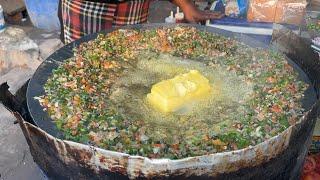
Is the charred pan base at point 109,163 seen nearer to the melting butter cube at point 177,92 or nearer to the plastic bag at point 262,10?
the melting butter cube at point 177,92

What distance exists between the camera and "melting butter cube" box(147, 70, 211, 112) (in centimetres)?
269

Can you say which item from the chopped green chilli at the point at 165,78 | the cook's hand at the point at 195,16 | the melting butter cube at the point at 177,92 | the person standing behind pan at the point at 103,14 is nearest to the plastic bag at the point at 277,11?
the person standing behind pan at the point at 103,14

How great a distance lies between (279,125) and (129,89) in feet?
3.35

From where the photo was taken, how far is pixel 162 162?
2105 mm

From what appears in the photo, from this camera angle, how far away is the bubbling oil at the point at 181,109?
101 inches

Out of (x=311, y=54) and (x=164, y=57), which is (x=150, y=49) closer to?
(x=164, y=57)

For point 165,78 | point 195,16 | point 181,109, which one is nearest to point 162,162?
point 181,109

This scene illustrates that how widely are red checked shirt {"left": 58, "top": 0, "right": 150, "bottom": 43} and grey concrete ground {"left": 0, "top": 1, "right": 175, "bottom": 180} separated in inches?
33.5

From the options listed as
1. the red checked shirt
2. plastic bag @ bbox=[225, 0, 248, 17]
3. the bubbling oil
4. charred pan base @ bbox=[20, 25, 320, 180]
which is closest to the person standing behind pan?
the red checked shirt

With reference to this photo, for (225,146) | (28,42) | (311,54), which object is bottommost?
(28,42)

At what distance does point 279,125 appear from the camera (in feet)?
8.16

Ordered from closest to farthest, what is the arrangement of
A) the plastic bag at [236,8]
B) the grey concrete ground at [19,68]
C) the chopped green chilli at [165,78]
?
the chopped green chilli at [165,78] < the grey concrete ground at [19,68] < the plastic bag at [236,8]

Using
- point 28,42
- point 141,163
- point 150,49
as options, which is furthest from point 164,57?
point 28,42

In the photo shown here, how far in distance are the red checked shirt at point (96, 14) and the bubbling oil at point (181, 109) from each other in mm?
880
